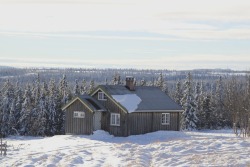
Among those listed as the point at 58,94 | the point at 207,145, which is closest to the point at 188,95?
the point at 58,94

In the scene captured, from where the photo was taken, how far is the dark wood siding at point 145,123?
46.4 meters

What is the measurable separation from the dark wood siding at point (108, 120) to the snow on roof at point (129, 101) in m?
0.62

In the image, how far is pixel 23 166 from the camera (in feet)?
92.6

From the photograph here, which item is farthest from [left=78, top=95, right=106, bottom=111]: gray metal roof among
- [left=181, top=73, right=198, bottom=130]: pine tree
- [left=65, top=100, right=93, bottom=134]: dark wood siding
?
[left=181, top=73, right=198, bottom=130]: pine tree

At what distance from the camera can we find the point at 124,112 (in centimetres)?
4612

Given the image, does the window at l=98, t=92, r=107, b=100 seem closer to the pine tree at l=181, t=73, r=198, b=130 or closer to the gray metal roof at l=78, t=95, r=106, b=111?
the gray metal roof at l=78, t=95, r=106, b=111

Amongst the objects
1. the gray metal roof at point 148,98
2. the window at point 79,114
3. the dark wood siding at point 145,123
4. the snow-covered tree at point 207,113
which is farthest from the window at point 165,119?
the snow-covered tree at point 207,113

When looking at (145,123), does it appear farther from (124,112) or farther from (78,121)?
(78,121)

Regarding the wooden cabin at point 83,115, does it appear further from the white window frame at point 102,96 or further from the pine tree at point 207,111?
the pine tree at point 207,111

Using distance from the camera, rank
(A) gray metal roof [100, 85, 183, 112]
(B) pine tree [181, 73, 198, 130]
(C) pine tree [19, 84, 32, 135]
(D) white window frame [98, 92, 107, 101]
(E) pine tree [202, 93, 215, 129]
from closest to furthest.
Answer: (A) gray metal roof [100, 85, 183, 112]
(D) white window frame [98, 92, 107, 101]
(C) pine tree [19, 84, 32, 135]
(B) pine tree [181, 73, 198, 130]
(E) pine tree [202, 93, 215, 129]

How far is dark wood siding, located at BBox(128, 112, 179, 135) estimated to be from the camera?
1827 inches

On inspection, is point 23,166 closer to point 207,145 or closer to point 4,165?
point 4,165

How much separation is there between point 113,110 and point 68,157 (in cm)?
1627

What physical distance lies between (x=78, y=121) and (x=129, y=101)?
218 inches
